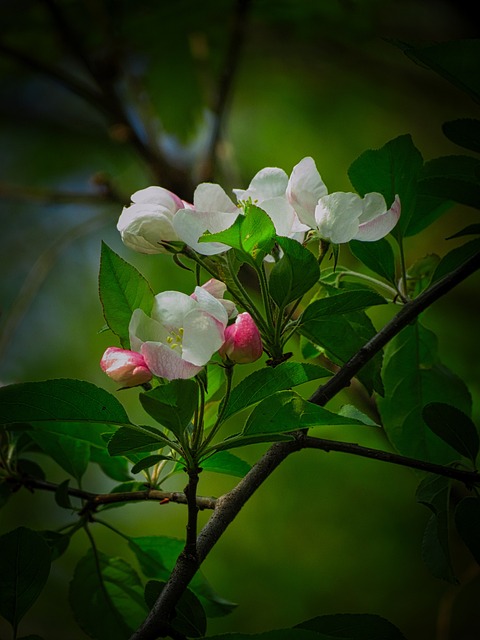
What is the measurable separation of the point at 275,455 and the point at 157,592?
0.39ft

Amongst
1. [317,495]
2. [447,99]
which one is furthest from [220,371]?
[447,99]

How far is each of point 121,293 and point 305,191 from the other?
13 cm

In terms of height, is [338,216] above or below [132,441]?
above

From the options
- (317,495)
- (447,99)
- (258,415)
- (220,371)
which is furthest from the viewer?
(447,99)

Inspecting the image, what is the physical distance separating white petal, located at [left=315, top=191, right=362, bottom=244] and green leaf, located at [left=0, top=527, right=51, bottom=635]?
275 mm

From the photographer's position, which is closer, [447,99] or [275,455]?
[275,455]

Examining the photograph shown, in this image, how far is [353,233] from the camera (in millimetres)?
431

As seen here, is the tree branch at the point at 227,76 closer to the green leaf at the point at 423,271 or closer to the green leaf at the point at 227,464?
the green leaf at the point at 423,271

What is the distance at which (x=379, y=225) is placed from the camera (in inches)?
17.5

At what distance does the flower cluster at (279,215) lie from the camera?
0.41 metres

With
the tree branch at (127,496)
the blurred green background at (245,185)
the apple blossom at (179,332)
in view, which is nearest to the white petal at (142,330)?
the apple blossom at (179,332)

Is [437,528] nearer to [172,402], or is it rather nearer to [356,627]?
[356,627]

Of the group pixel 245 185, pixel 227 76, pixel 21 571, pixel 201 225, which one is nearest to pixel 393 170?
pixel 201 225

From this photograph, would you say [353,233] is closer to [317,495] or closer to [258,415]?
[258,415]
